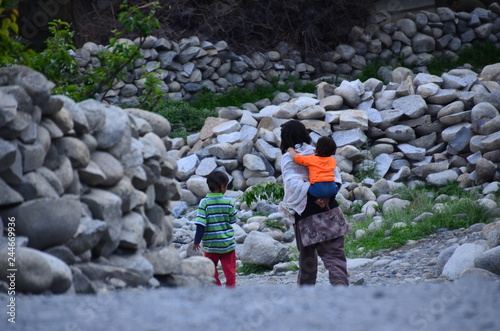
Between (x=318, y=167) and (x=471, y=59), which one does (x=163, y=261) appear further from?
(x=471, y=59)

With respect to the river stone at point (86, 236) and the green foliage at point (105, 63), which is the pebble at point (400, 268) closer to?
the green foliage at point (105, 63)

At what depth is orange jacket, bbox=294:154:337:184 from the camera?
219 inches

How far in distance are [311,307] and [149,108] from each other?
3.28 m

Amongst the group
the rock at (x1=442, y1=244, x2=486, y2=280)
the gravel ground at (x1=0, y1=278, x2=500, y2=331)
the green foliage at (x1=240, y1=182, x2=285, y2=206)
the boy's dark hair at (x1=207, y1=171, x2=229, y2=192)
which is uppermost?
the gravel ground at (x1=0, y1=278, x2=500, y2=331)

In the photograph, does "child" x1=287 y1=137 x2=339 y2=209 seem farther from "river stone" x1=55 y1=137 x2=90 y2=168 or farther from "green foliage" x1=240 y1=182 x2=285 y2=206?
"green foliage" x1=240 y1=182 x2=285 y2=206

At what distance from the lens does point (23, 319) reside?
119 inches

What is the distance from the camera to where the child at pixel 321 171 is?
554 centimetres

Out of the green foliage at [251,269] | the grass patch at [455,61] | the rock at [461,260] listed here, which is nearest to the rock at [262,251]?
the green foliage at [251,269]

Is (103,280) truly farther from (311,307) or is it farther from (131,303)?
(311,307)

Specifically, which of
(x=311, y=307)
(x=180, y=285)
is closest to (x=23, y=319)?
(x=311, y=307)

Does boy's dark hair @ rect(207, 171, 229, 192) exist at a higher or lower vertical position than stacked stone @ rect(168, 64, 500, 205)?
higher

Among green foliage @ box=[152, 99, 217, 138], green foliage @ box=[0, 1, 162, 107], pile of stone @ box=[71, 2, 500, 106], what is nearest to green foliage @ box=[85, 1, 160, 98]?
green foliage @ box=[0, 1, 162, 107]

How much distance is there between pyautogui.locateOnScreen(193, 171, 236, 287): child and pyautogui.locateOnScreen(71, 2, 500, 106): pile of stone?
25.1ft

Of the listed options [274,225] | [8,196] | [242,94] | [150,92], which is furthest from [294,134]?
[242,94]
